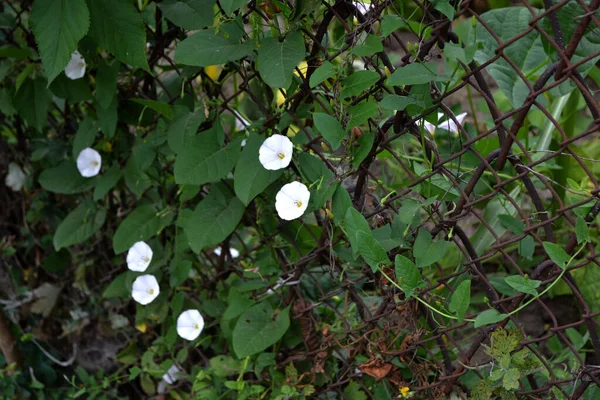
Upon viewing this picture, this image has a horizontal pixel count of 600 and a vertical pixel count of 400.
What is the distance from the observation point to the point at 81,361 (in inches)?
79.4

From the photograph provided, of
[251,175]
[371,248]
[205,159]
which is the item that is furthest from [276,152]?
[371,248]

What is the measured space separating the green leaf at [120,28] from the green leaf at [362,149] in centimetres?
48

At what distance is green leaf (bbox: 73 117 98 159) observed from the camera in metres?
1.63

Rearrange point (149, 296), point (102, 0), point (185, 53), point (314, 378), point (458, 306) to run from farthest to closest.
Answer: point (149, 296), point (314, 378), point (102, 0), point (185, 53), point (458, 306)

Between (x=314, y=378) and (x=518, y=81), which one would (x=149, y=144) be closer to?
(x=314, y=378)

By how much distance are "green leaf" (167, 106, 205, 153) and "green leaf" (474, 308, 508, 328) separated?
0.70m

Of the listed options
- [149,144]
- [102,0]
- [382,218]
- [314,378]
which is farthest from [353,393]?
[102,0]

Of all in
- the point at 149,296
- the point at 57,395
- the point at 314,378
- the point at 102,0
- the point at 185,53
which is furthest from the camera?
the point at 57,395

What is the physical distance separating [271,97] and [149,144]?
35 cm

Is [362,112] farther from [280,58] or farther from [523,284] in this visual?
[523,284]

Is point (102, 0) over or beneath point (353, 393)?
over

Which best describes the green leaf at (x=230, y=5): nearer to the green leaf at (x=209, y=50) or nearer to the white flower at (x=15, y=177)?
the green leaf at (x=209, y=50)

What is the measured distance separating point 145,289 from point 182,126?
0.47 m

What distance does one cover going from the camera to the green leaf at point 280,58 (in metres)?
1.08
